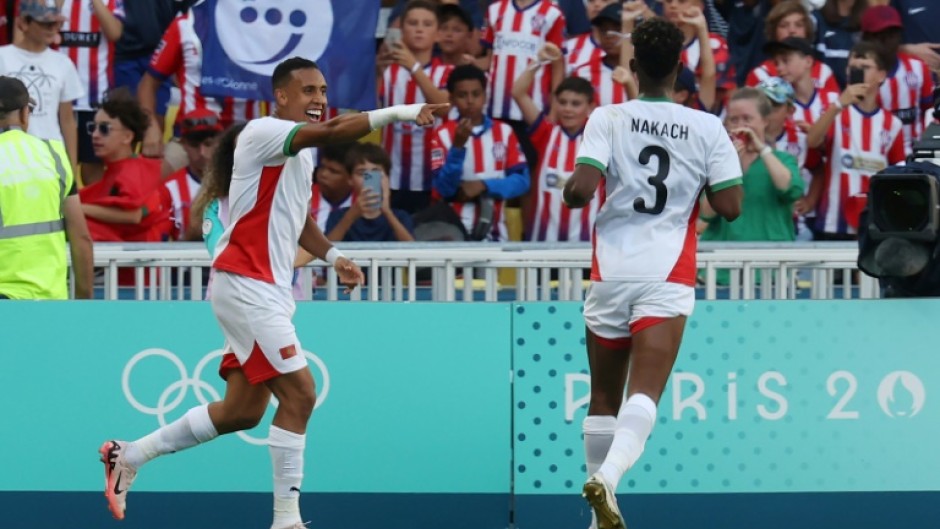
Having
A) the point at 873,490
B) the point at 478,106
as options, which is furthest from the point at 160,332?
the point at 478,106

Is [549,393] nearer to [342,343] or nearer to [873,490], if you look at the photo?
[342,343]

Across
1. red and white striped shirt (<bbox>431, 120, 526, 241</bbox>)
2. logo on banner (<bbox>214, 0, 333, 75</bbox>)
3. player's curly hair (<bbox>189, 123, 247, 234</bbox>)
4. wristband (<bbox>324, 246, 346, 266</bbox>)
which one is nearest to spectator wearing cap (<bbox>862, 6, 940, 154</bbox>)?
red and white striped shirt (<bbox>431, 120, 526, 241</bbox>)

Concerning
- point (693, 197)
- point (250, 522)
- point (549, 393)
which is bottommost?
point (250, 522)

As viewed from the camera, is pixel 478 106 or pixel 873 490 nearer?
pixel 873 490

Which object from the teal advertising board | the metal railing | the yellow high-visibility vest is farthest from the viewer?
the metal railing

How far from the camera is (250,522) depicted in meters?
8.27

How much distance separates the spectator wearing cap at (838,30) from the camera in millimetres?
13047

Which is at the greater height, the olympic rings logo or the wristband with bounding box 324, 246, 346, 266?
the wristband with bounding box 324, 246, 346, 266

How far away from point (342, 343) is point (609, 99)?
4.52 m

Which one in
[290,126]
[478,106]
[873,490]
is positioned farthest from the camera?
[478,106]

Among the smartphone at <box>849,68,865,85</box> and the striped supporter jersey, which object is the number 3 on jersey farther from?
the smartphone at <box>849,68,865,85</box>

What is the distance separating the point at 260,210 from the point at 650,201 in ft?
5.11

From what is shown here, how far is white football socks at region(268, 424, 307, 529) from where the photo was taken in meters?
7.50

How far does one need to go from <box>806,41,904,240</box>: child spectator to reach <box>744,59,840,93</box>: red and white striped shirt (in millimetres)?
351
